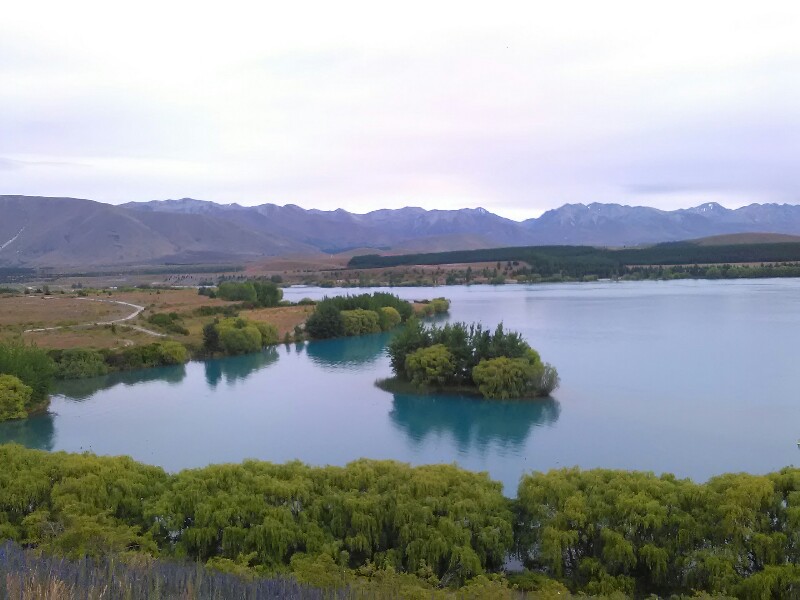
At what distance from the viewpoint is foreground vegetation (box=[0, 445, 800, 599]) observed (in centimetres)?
1085

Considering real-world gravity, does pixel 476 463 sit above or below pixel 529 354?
below

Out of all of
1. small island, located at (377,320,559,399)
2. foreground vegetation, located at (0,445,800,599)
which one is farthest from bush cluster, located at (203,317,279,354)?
foreground vegetation, located at (0,445,800,599)

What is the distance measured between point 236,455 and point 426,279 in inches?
3581

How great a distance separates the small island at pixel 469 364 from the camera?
28375 millimetres

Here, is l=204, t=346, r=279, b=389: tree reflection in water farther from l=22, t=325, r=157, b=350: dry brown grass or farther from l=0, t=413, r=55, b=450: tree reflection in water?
l=0, t=413, r=55, b=450: tree reflection in water

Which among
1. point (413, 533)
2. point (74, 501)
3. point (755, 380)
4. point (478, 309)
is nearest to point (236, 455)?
point (74, 501)

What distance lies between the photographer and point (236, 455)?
2214cm

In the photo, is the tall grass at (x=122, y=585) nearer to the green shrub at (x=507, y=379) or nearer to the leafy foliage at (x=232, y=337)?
the green shrub at (x=507, y=379)

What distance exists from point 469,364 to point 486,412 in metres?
3.47

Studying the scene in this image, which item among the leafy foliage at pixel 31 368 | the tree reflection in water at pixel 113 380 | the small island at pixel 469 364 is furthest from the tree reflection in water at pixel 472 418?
the leafy foliage at pixel 31 368

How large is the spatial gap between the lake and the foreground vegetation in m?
5.29

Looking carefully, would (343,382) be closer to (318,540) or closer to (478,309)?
(318,540)

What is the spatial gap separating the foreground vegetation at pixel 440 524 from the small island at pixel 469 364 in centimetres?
1496

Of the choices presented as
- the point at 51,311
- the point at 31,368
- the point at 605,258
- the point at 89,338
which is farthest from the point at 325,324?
the point at 605,258
